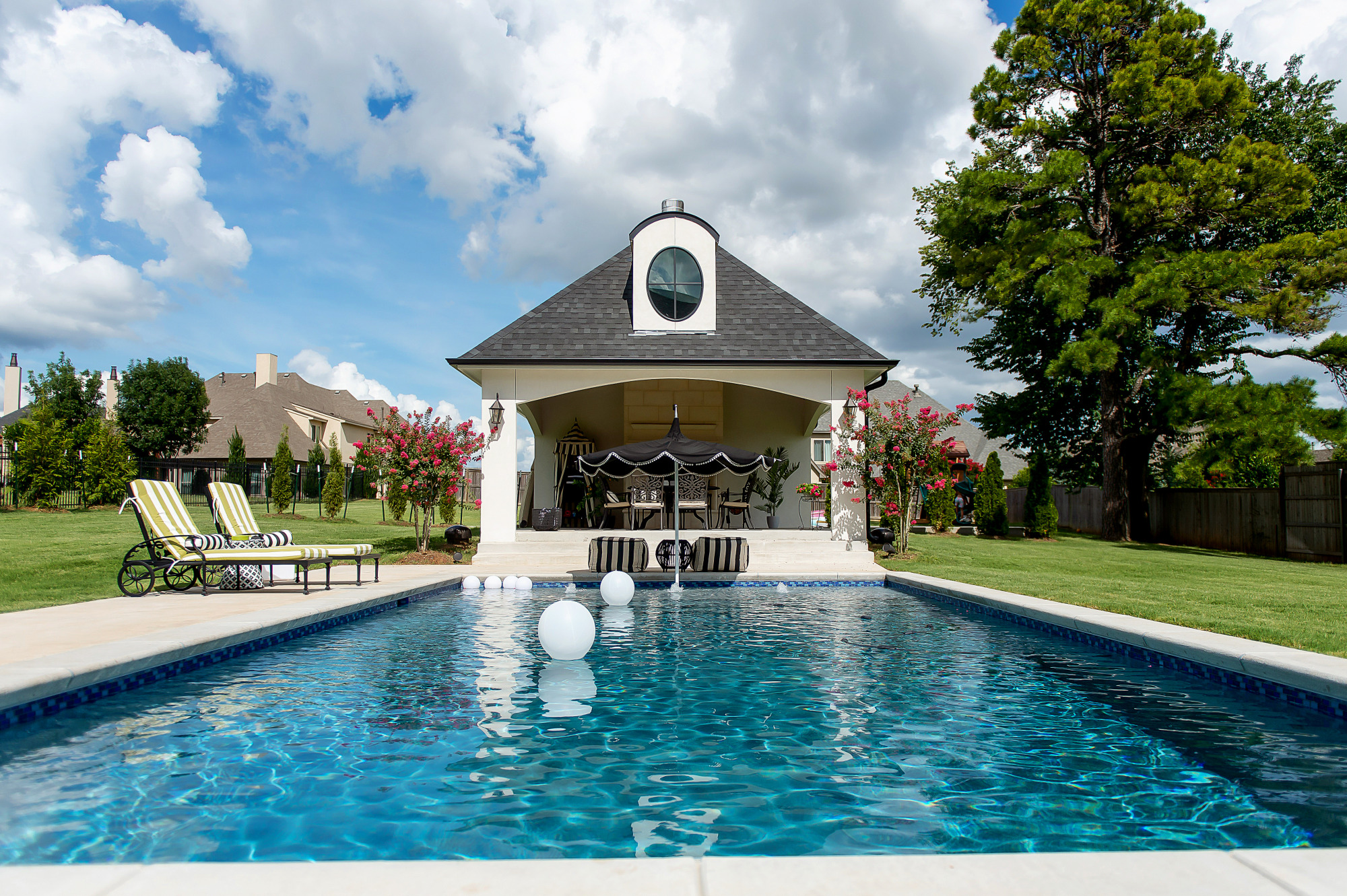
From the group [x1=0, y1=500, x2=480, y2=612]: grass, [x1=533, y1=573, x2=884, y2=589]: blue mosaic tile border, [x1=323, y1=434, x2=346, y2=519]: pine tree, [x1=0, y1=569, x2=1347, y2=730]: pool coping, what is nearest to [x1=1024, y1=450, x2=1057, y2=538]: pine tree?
[x1=533, y1=573, x2=884, y2=589]: blue mosaic tile border

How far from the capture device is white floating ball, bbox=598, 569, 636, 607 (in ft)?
32.5

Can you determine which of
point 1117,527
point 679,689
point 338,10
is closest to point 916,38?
point 338,10

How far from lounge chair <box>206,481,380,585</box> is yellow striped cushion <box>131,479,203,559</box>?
17.9 inches

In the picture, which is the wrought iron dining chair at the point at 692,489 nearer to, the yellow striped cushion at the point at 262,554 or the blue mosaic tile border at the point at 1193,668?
the blue mosaic tile border at the point at 1193,668

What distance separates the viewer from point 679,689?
5566 millimetres

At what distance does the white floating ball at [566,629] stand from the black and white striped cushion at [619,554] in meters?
6.26

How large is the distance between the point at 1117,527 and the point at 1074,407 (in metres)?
4.86

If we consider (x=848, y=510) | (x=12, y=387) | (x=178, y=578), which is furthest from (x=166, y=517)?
(x=12, y=387)

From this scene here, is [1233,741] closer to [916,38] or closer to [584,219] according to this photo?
[916,38]

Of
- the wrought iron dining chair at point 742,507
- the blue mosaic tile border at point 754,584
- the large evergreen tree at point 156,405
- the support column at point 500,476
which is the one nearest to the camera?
the blue mosaic tile border at point 754,584

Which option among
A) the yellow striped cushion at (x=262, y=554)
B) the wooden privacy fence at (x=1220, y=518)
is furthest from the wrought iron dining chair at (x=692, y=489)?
the wooden privacy fence at (x=1220, y=518)

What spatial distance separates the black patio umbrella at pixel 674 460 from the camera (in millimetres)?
12531

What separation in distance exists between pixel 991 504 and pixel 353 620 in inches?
772

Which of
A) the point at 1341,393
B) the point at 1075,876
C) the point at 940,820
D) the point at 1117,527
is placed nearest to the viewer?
the point at 1075,876
